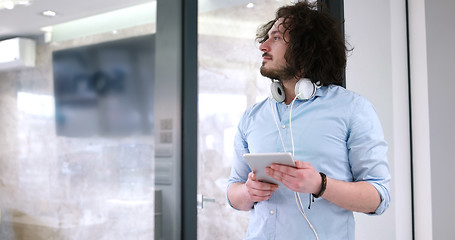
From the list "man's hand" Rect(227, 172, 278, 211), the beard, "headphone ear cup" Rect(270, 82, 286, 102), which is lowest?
"man's hand" Rect(227, 172, 278, 211)

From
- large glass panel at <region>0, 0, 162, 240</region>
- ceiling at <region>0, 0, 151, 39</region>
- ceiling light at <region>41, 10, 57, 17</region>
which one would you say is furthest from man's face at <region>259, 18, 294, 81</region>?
ceiling light at <region>41, 10, 57, 17</region>

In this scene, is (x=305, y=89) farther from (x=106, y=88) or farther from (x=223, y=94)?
(x=223, y=94)

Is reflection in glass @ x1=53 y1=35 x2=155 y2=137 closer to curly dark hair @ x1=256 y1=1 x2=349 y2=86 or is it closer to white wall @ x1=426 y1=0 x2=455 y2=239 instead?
curly dark hair @ x1=256 y1=1 x2=349 y2=86

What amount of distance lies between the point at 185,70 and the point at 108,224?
691 mm

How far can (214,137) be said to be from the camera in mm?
3197

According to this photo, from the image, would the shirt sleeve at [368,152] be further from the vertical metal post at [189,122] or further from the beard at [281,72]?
the vertical metal post at [189,122]

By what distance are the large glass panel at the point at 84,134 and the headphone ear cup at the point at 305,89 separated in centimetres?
62

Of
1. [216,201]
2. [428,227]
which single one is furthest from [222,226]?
[428,227]

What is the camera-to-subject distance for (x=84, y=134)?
1518 millimetres

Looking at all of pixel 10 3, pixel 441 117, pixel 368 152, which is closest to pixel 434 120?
pixel 441 117

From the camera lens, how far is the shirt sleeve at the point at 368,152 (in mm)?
1299

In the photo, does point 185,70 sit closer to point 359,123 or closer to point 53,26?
point 53,26

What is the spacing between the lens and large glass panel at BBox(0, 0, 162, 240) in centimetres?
136

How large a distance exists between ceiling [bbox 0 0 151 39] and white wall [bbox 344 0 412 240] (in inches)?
60.2
